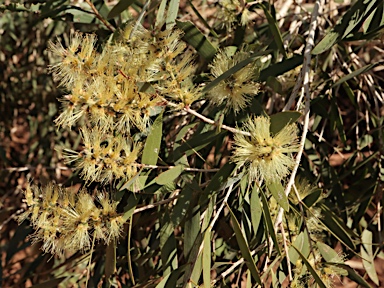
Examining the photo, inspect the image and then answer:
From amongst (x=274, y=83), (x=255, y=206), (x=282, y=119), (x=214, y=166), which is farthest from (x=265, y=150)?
(x=214, y=166)

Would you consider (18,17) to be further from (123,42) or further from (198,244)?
(198,244)

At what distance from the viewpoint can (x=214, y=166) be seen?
1.38 meters

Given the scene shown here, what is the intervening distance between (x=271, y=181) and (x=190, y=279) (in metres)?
0.22

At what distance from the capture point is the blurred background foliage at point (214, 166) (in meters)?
1.00

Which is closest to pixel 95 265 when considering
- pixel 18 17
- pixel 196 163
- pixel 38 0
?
pixel 196 163

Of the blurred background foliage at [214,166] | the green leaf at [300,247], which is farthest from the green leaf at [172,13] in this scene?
the green leaf at [300,247]

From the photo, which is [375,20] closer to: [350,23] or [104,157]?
[350,23]

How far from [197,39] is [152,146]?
0.74 feet

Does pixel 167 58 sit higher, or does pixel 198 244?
pixel 167 58

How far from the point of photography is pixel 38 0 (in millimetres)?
1311

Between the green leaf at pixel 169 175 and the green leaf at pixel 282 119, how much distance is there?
19cm

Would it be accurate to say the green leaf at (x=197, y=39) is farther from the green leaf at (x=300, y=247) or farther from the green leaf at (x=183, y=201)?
the green leaf at (x=300, y=247)

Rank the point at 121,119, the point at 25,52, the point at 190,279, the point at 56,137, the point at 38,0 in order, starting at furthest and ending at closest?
the point at 25,52 → the point at 56,137 → the point at 38,0 → the point at 190,279 → the point at 121,119

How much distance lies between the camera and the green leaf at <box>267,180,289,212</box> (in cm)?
90
